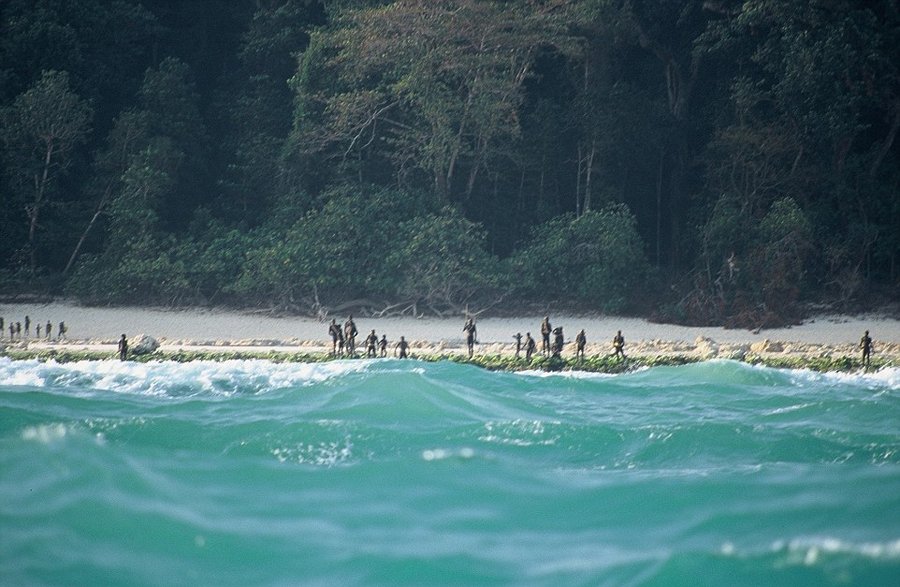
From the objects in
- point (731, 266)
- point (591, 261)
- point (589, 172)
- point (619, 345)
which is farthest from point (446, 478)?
point (589, 172)

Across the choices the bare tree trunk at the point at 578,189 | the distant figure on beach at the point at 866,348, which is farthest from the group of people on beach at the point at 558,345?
the bare tree trunk at the point at 578,189

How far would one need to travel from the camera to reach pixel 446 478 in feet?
46.2

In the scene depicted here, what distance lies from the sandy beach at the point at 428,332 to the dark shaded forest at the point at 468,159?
0.70 metres

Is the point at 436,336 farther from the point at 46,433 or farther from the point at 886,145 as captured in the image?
the point at 886,145

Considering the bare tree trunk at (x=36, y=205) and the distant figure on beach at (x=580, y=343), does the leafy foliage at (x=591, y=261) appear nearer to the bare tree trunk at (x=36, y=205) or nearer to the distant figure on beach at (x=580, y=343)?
the distant figure on beach at (x=580, y=343)

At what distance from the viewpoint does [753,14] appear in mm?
26688

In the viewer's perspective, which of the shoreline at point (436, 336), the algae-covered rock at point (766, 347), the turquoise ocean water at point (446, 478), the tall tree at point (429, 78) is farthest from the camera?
the tall tree at point (429, 78)

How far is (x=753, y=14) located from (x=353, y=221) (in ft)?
34.3

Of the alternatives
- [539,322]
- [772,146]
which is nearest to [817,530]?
[539,322]

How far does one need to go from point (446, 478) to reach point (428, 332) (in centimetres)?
1126

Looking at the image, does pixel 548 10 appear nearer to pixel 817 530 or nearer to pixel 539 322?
pixel 539 322

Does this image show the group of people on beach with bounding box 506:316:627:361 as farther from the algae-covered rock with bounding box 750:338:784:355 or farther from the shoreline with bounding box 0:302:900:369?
the algae-covered rock with bounding box 750:338:784:355

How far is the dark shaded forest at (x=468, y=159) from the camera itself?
1051 inches

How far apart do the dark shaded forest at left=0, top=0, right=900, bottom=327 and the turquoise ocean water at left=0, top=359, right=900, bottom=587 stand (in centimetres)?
704
